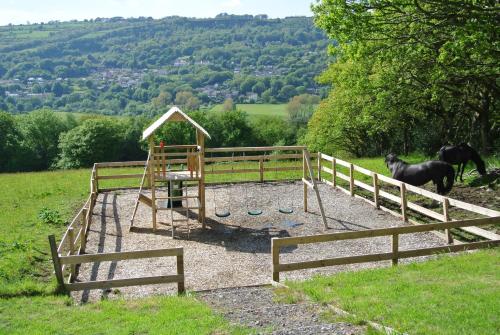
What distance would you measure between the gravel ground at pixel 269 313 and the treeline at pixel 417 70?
832 cm

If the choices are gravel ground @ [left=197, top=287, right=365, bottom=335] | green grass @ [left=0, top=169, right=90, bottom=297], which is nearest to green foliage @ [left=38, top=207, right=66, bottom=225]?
green grass @ [left=0, top=169, right=90, bottom=297]

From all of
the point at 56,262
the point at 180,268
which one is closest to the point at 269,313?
the point at 180,268

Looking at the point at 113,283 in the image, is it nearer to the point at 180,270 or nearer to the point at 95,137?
the point at 180,270

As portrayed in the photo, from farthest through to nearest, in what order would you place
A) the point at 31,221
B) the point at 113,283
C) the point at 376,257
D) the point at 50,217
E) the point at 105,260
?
the point at 50,217 < the point at 31,221 < the point at 376,257 < the point at 113,283 < the point at 105,260

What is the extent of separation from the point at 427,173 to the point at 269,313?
10.8 metres

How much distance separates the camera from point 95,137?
197 ft

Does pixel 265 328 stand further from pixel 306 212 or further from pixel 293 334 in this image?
pixel 306 212

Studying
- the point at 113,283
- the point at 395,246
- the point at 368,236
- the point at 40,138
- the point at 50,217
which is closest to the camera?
the point at 113,283

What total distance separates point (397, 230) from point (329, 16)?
6688mm

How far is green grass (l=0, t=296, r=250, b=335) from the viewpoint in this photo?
8.05 m

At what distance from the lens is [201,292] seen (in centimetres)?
1070

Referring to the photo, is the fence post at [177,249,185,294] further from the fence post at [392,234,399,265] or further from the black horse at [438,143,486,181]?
the black horse at [438,143,486,181]

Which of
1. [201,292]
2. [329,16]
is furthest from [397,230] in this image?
[329,16]

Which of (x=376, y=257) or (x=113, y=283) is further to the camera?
(x=376, y=257)
